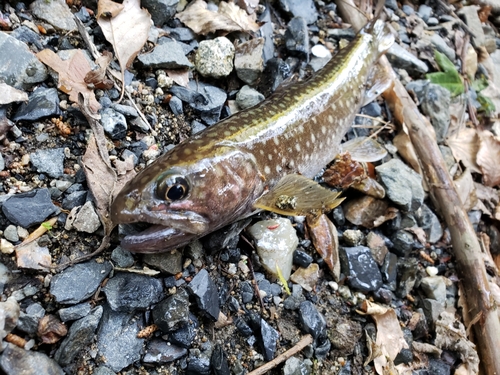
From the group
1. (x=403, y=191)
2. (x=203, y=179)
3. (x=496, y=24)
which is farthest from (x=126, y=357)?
(x=496, y=24)

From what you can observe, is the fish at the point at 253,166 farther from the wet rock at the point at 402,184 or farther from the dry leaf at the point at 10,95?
the dry leaf at the point at 10,95

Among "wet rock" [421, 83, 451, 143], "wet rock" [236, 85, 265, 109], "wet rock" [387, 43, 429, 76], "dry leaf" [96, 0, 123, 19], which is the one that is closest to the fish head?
"wet rock" [236, 85, 265, 109]

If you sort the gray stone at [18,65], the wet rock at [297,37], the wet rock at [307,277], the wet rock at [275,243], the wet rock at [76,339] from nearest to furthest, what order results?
1. the wet rock at [76,339]
2. the gray stone at [18,65]
3. the wet rock at [275,243]
4. the wet rock at [307,277]
5. the wet rock at [297,37]

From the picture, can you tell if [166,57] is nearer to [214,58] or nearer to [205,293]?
[214,58]

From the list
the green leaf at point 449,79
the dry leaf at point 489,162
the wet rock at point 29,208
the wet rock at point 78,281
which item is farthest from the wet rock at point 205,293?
the green leaf at point 449,79

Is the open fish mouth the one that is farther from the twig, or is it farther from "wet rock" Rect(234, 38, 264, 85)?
"wet rock" Rect(234, 38, 264, 85)

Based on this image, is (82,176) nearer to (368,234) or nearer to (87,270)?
(87,270)
